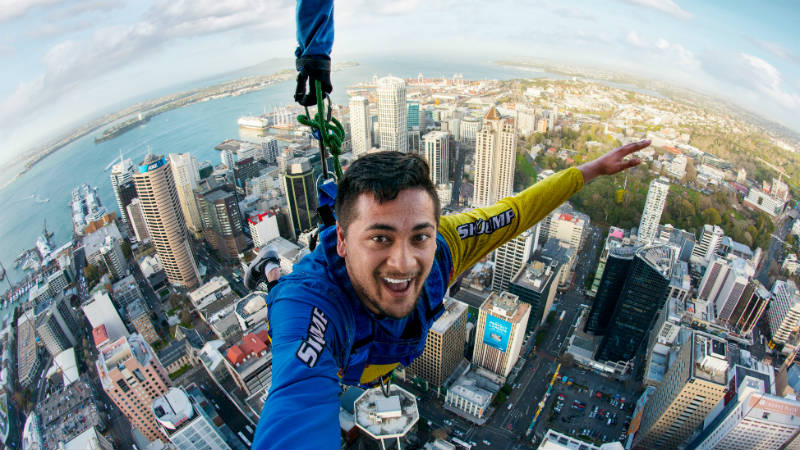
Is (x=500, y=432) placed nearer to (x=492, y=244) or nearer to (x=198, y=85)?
(x=492, y=244)

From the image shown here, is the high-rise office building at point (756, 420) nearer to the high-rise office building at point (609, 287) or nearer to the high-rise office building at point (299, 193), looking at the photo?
the high-rise office building at point (609, 287)

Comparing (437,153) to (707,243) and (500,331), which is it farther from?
(707,243)

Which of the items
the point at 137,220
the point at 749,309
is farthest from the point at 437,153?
the point at 137,220

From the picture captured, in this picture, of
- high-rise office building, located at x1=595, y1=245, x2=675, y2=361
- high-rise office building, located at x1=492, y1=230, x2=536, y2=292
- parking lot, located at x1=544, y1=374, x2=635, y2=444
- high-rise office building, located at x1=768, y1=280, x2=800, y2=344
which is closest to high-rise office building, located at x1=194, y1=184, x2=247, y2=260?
high-rise office building, located at x1=492, y1=230, x2=536, y2=292

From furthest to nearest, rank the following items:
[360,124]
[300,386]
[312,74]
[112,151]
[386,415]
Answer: [112,151], [360,124], [386,415], [312,74], [300,386]

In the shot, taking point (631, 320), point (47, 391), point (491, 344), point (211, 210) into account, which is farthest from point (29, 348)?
point (631, 320)
